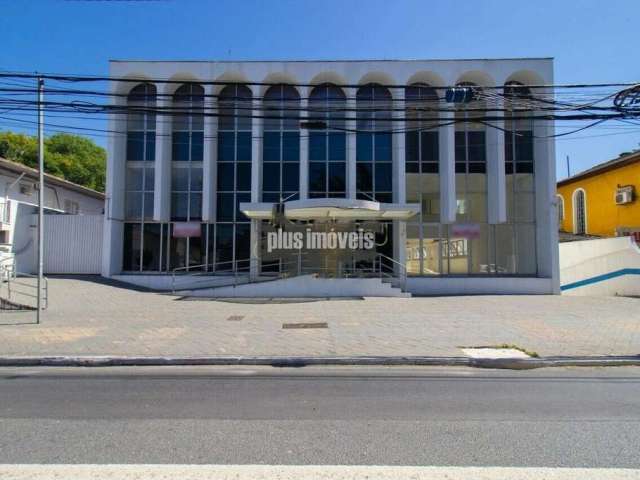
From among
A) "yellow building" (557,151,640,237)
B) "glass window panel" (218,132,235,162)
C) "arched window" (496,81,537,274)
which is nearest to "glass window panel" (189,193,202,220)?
"glass window panel" (218,132,235,162)

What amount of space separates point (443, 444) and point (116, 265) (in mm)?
19215

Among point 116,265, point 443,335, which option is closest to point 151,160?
point 116,265

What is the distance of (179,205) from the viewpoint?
20828 millimetres

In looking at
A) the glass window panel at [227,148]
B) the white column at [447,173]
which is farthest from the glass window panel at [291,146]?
the white column at [447,173]

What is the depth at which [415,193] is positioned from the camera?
808 inches

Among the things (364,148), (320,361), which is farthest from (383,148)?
(320,361)

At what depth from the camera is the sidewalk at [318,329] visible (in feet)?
27.4

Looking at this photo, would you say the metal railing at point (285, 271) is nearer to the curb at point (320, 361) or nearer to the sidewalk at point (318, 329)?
the sidewalk at point (318, 329)

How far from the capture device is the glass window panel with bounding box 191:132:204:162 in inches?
820

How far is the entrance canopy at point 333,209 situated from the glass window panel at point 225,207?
2.38 metres

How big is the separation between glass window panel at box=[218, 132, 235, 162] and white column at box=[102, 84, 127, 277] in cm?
453

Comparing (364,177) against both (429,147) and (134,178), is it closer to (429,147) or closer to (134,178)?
(429,147)

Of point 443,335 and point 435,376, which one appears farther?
point 443,335

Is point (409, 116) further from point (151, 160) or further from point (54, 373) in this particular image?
point (54, 373)
